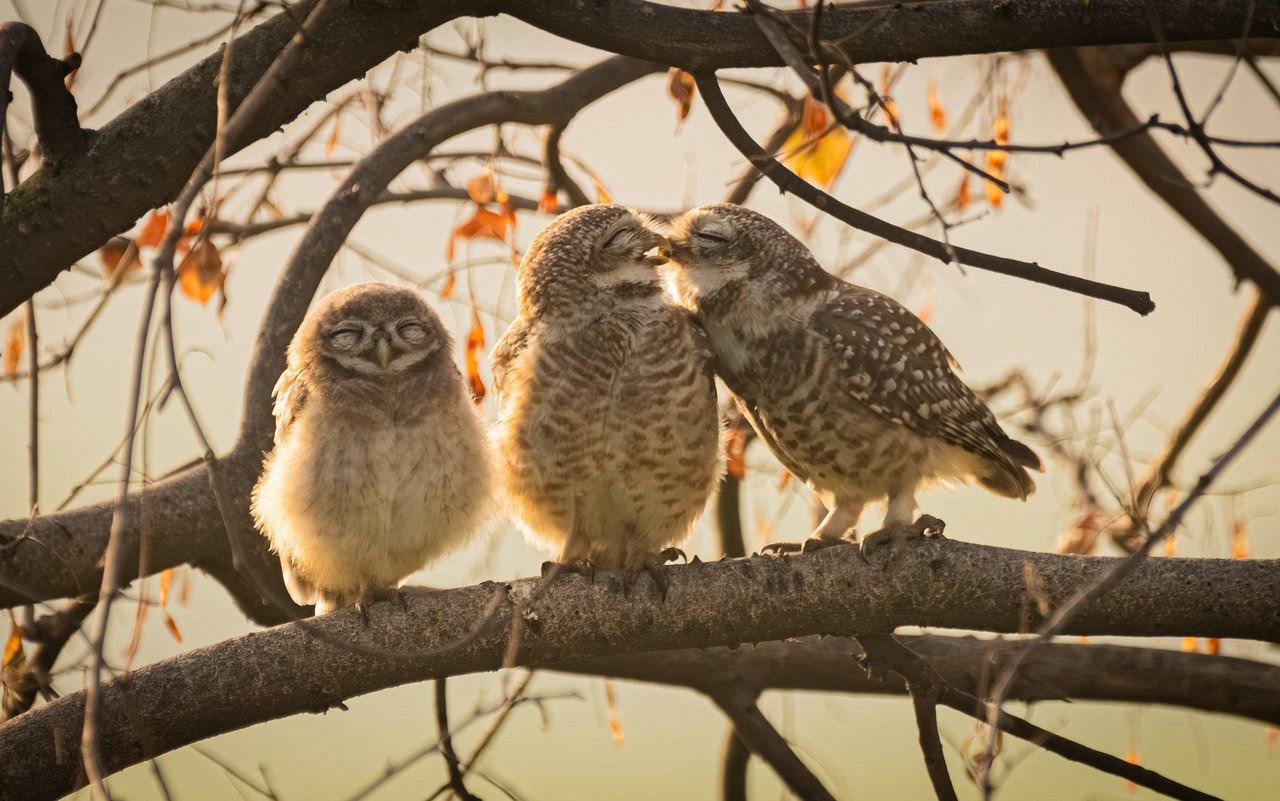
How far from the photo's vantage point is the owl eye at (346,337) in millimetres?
3014

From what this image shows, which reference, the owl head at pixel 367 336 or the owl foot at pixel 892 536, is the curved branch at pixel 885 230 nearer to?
the owl foot at pixel 892 536

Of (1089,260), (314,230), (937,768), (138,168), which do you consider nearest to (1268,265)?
(1089,260)

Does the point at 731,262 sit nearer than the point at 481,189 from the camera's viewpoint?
Yes

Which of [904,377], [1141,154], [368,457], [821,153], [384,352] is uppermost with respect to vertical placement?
[1141,154]

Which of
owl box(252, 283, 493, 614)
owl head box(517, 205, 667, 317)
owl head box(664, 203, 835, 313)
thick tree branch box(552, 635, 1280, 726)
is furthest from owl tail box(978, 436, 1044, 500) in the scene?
owl box(252, 283, 493, 614)

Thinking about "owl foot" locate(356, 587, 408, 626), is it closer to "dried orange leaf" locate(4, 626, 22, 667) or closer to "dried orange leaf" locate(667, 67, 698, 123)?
"dried orange leaf" locate(4, 626, 22, 667)

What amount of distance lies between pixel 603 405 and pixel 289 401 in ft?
2.58

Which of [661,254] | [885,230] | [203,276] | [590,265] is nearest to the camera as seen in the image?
[885,230]

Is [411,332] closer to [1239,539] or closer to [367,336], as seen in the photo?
[367,336]

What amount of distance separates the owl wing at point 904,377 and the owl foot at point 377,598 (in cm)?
124

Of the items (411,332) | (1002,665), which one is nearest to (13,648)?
(411,332)

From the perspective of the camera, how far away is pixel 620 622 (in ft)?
8.61

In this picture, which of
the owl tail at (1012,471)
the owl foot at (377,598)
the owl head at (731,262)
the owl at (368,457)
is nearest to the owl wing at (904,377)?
the owl tail at (1012,471)

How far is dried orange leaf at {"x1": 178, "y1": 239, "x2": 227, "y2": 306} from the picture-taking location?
3.47 m
